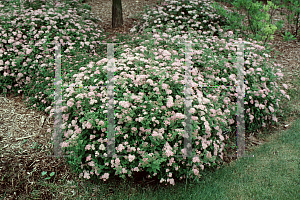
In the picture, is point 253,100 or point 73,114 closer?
point 73,114

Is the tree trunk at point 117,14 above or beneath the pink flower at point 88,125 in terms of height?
above

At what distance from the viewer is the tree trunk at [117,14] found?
7.78 meters

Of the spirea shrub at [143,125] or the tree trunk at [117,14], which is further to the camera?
the tree trunk at [117,14]

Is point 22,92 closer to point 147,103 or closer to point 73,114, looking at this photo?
point 73,114

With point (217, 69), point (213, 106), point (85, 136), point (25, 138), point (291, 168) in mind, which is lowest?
point (25, 138)

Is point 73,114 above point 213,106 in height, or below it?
below

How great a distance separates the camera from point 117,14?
7.93 metres

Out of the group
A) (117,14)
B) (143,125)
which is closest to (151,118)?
(143,125)

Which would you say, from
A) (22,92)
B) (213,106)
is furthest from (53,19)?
(213,106)

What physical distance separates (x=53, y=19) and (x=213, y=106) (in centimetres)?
425

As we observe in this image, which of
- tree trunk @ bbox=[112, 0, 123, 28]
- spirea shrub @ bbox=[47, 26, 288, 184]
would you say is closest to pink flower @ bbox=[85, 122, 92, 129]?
spirea shrub @ bbox=[47, 26, 288, 184]

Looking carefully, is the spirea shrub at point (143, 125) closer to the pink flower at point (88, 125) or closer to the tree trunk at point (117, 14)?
the pink flower at point (88, 125)

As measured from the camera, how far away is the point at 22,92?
16.3 ft

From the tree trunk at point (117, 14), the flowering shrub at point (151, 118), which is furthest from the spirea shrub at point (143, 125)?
the tree trunk at point (117, 14)
